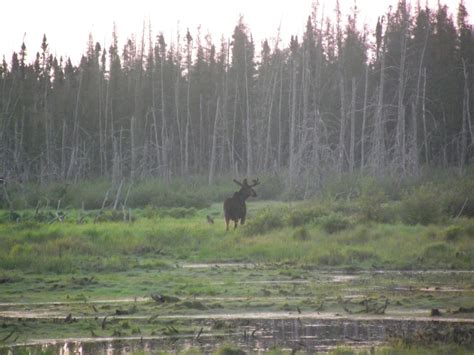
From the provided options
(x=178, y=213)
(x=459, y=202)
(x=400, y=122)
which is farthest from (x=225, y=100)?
(x=459, y=202)

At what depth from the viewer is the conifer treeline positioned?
4966cm

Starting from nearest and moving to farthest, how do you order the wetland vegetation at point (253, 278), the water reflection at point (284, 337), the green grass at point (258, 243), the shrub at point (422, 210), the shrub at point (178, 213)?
the water reflection at point (284, 337), the wetland vegetation at point (253, 278), the green grass at point (258, 243), the shrub at point (422, 210), the shrub at point (178, 213)

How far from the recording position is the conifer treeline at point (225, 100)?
49.7m

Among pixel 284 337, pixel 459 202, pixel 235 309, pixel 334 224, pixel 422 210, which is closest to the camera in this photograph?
pixel 284 337

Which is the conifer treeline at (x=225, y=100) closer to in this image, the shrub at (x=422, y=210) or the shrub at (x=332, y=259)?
the shrub at (x=422, y=210)

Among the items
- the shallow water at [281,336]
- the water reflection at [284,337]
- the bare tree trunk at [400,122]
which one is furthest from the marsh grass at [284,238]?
the water reflection at [284,337]

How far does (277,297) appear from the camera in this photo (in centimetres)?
1430

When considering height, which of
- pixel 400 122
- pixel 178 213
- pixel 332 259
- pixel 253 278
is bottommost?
pixel 253 278

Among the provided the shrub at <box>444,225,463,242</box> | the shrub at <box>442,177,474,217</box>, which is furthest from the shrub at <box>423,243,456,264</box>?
the shrub at <box>442,177,474,217</box>

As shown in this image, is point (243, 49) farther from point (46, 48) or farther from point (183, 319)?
point (183, 319)

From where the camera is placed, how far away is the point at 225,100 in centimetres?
5494

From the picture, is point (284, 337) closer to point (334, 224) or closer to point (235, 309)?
point (235, 309)

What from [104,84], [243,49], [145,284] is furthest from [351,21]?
[145,284]

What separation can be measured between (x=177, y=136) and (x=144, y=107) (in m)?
3.47
